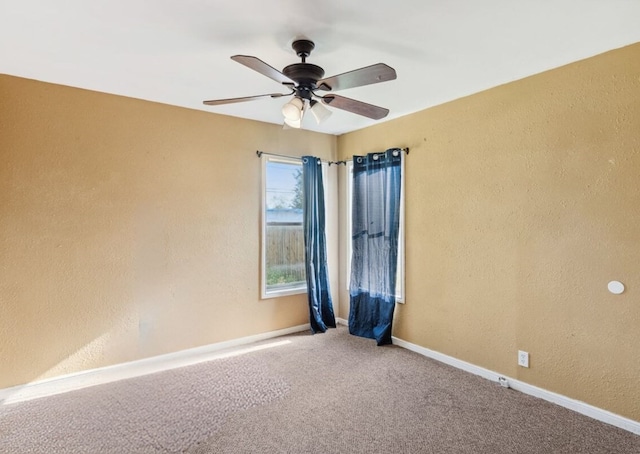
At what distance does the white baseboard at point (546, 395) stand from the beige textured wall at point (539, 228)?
5cm

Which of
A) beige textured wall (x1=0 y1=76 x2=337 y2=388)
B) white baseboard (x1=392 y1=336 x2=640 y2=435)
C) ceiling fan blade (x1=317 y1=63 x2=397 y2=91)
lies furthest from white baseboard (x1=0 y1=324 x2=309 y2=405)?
ceiling fan blade (x1=317 y1=63 x2=397 y2=91)

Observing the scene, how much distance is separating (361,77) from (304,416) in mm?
2194

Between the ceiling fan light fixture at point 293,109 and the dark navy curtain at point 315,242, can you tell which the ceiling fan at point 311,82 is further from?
the dark navy curtain at point 315,242

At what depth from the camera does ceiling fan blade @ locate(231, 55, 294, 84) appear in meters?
1.78

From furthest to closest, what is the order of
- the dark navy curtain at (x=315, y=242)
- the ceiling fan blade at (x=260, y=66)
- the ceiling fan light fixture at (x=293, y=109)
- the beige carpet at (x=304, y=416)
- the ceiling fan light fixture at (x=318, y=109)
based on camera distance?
the dark navy curtain at (x=315, y=242) → the ceiling fan light fixture at (x=318, y=109) → the ceiling fan light fixture at (x=293, y=109) → the beige carpet at (x=304, y=416) → the ceiling fan blade at (x=260, y=66)

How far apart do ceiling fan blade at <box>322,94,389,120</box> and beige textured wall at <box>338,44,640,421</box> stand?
1.13 m

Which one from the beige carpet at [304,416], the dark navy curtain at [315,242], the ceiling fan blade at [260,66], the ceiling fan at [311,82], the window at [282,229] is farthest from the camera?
the dark navy curtain at [315,242]

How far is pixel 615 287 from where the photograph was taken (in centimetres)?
231

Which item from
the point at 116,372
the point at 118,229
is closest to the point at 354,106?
the point at 118,229

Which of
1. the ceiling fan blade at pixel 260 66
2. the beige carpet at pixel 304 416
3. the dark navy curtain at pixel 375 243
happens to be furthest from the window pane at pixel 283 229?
the ceiling fan blade at pixel 260 66

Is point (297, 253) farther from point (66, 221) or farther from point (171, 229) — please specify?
point (66, 221)

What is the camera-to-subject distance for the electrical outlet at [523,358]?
8.98 feet

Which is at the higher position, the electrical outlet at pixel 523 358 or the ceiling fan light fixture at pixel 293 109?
the ceiling fan light fixture at pixel 293 109

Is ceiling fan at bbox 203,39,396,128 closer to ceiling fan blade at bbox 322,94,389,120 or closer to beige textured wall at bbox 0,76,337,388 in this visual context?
ceiling fan blade at bbox 322,94,389,120
